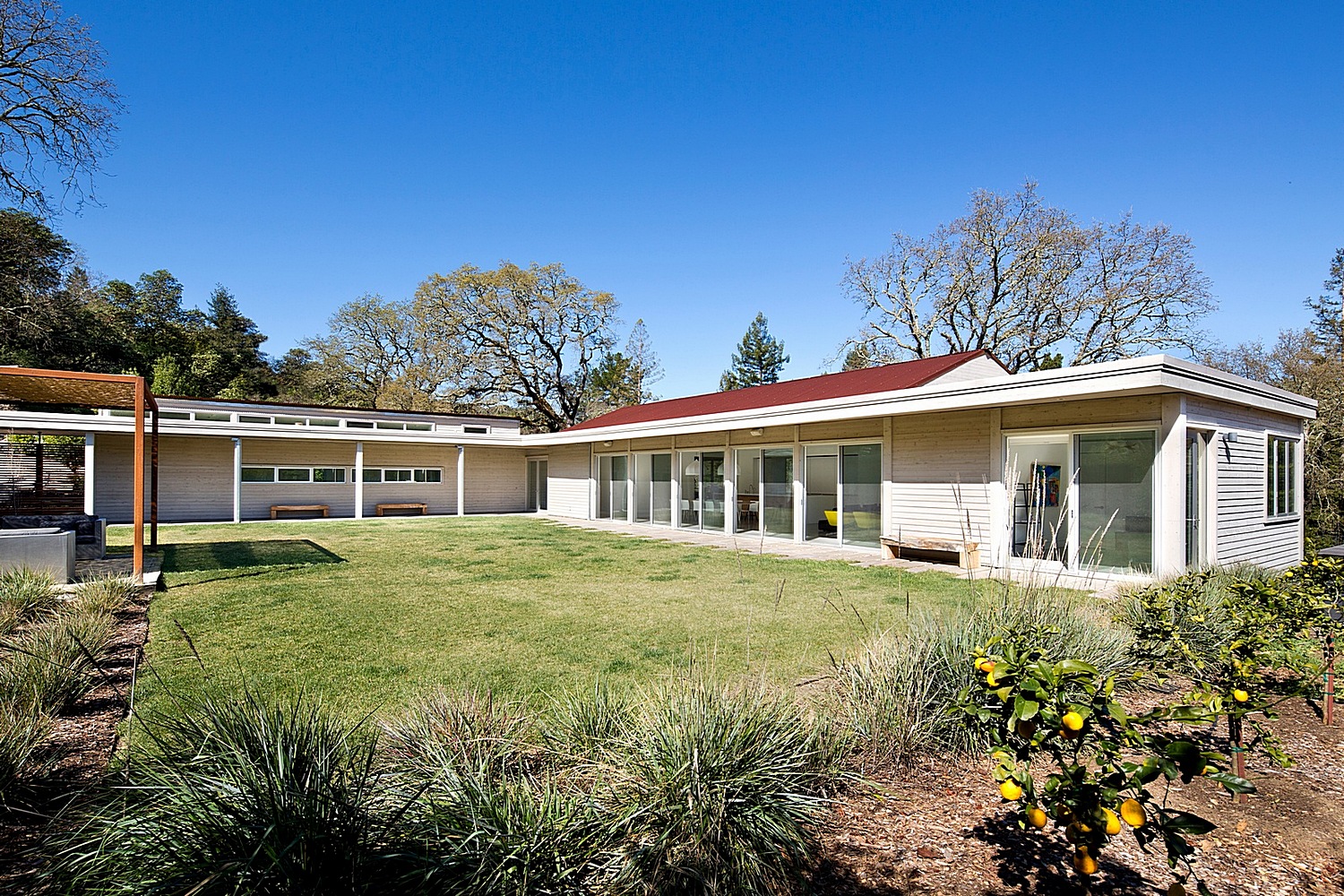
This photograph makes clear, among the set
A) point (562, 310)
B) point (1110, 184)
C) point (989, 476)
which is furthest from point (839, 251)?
point (989, 476)

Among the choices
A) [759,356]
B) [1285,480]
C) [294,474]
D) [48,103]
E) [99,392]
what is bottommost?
[294,474]

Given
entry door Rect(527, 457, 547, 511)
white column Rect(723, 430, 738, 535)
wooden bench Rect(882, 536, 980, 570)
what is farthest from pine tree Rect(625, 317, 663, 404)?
wooden bench Rect(882, 536, 980, 570)

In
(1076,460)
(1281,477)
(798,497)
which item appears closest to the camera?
(1076,460)

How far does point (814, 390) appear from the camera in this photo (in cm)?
1638

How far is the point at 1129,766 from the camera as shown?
5.39 feet

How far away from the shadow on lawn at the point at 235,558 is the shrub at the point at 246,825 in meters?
7.72

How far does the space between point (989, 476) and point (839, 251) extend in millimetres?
23195

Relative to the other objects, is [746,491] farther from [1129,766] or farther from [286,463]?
[286,463]

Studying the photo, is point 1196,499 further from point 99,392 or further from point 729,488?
point 99,392

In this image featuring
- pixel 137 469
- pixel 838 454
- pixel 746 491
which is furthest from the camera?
pixel 746 491

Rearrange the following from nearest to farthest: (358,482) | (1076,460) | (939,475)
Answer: (1076,460)
(939,475)
(358,482)

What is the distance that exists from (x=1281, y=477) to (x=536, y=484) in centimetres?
2140

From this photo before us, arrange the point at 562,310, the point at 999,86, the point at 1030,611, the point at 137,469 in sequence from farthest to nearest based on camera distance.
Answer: the point at 562,310 < the point at 999,86 < the point at 137,469 < the point at 1030,611

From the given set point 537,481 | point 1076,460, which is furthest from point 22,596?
point 537,481
